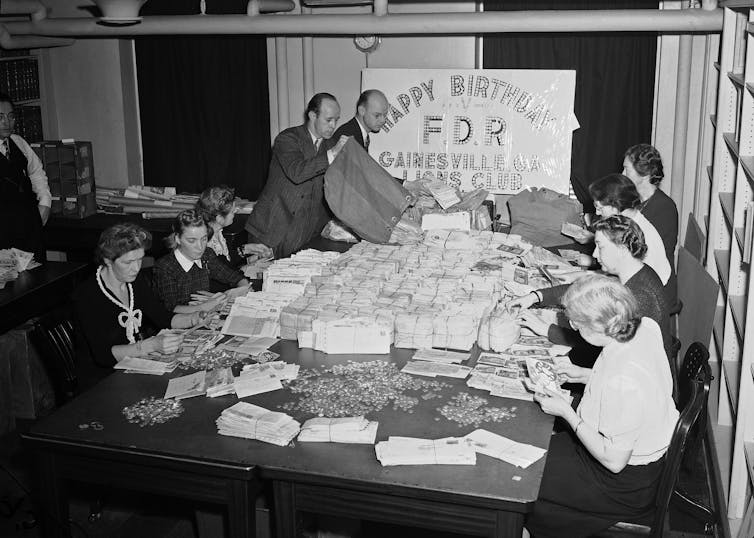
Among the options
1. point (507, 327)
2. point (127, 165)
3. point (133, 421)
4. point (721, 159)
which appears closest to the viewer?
point (133, 421)

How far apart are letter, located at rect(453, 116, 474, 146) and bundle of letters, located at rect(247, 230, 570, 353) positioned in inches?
78.1

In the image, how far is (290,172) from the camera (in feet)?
20.8

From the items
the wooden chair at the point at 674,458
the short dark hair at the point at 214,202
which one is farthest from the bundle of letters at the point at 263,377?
the short dark hair at the point at 214,202

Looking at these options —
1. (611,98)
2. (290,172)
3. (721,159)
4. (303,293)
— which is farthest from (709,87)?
(303,293)

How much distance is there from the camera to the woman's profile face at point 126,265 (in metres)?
4.56

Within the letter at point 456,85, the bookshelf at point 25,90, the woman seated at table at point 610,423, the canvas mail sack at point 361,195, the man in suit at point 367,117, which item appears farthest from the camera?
the bookshelf at point 25,90

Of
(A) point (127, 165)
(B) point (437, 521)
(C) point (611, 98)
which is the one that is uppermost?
(C) point (611, 98)

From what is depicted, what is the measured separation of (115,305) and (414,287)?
5.32 ft

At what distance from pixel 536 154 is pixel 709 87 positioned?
61.0 inches

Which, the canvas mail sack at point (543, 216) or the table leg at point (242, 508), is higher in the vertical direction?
the canvas mail sack at point (543, 216)

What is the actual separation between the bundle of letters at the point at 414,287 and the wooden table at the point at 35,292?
1818 millimetres

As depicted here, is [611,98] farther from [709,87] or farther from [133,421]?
[133,421]

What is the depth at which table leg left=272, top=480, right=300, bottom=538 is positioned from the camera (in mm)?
3421

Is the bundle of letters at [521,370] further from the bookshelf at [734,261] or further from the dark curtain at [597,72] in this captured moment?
the dark curtain at [597,72]
